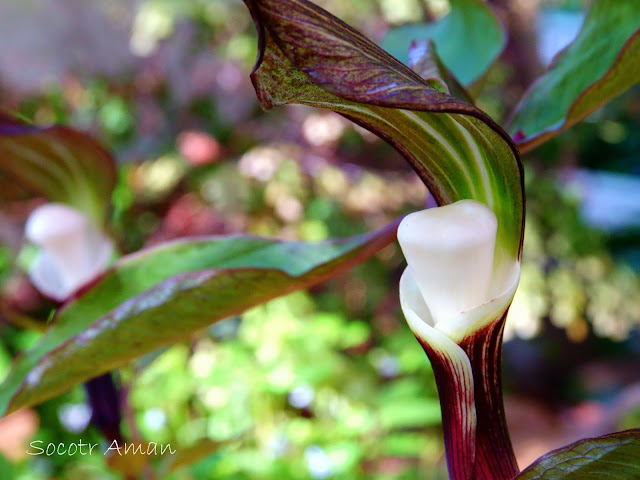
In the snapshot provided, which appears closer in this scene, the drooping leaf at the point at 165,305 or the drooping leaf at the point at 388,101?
the drooping leaf at the point at 388,101

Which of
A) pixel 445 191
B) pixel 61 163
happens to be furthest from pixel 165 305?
pixel 61 163

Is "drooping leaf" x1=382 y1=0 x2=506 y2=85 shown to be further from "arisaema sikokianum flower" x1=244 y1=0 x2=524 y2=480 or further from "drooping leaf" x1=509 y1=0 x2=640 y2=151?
"arisaema sikokianum flower" x1=244 y1=0 x2=524 y2=480

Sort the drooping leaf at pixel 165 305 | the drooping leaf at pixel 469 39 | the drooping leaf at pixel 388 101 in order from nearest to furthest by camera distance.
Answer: the drooping leaf at pixel 388 101
the drooping leaf at pixel 165 305
the drooping leaf at pixel 469 39

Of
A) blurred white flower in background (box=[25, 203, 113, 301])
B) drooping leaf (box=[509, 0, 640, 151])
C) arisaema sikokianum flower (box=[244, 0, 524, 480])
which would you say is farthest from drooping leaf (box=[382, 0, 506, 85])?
blurred white flower in background (box=[25, 203, 113, 301])

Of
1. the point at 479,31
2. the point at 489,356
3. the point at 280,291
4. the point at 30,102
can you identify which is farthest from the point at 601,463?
the point at 30,102

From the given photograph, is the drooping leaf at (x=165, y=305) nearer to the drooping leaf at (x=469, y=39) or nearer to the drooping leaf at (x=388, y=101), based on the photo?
the drooping leaf at (x=388, y=101)

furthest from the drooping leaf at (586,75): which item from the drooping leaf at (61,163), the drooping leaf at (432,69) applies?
the drooping leaf at (61,163)
